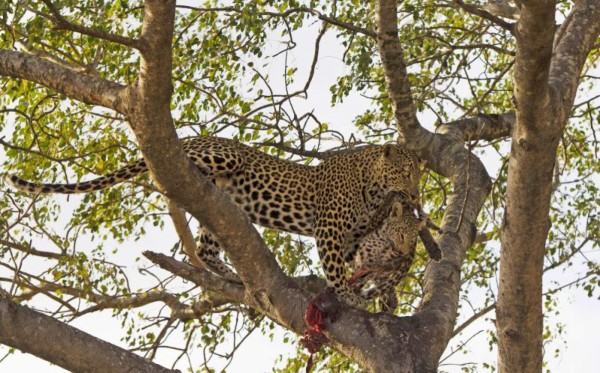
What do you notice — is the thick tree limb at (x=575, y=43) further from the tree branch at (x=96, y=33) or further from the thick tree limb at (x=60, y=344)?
the thick tree limb at (x=60, y=344)

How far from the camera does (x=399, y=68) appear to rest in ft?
28.5

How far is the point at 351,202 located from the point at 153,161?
118 inches

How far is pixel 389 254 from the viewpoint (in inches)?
318

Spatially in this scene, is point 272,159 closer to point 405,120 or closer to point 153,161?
point 405,120

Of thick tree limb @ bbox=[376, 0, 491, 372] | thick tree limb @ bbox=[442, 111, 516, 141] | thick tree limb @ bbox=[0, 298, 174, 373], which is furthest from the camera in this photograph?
thick tree limb @ bbox=[442, 111, 516, 141]

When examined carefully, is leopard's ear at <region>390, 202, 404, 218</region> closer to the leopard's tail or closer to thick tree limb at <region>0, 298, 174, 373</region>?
the leopard's tail

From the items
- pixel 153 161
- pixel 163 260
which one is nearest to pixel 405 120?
pixel 163 260

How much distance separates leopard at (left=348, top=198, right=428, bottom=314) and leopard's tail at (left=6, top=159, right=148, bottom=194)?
1.79m

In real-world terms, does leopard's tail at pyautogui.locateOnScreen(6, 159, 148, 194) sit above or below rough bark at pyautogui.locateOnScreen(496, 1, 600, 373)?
above

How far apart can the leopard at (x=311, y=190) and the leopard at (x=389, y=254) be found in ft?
0.69

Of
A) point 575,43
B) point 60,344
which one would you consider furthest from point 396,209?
point 60,344

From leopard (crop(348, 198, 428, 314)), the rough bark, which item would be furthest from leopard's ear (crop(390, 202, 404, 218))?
the rough bark

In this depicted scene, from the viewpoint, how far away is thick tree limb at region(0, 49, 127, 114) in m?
6.02

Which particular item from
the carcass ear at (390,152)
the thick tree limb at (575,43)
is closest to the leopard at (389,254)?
the carcass ear at (390,152)
